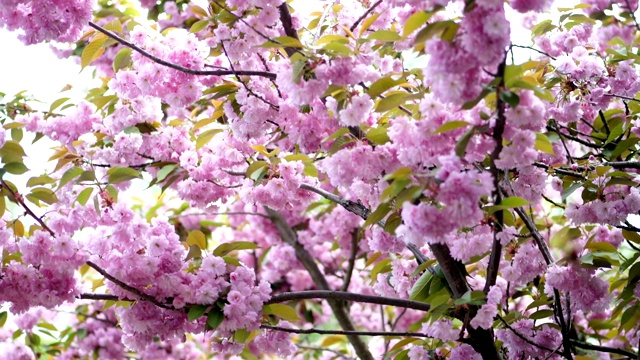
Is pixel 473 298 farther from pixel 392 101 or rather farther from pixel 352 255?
pixel 352 255

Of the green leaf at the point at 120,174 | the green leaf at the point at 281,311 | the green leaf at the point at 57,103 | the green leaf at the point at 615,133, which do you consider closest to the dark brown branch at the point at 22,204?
the green leaf at the point at 120,174

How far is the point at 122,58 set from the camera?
103 inches

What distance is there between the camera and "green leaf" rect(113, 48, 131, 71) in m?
2.59

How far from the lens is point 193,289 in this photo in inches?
91.0

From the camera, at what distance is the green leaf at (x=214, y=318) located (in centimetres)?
224

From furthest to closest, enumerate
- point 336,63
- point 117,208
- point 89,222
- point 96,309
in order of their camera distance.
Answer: point 96,309, point 89,222, point 117,208, point 336,63

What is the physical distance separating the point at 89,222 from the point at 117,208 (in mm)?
245

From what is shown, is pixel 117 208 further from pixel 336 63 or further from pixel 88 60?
pixel 336 63

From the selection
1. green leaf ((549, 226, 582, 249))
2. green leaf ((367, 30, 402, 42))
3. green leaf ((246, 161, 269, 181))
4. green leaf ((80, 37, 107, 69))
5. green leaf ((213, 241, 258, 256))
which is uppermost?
green leaf ((80, 37, 107, 69))

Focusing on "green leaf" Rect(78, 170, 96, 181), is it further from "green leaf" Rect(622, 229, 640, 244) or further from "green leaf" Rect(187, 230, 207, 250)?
"green leaf" Rect(622, 229, 640, 244)

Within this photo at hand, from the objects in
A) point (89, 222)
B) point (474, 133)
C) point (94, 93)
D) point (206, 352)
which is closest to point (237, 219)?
point (206, 352)

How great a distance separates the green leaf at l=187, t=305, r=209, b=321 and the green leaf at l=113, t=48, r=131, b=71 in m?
0.90

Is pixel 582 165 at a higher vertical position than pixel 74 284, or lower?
higher

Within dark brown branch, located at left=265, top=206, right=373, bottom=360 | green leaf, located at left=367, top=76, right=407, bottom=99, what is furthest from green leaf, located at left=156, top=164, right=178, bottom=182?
dark brown branch, located at left=265, top=206, right=373, bottom=360
